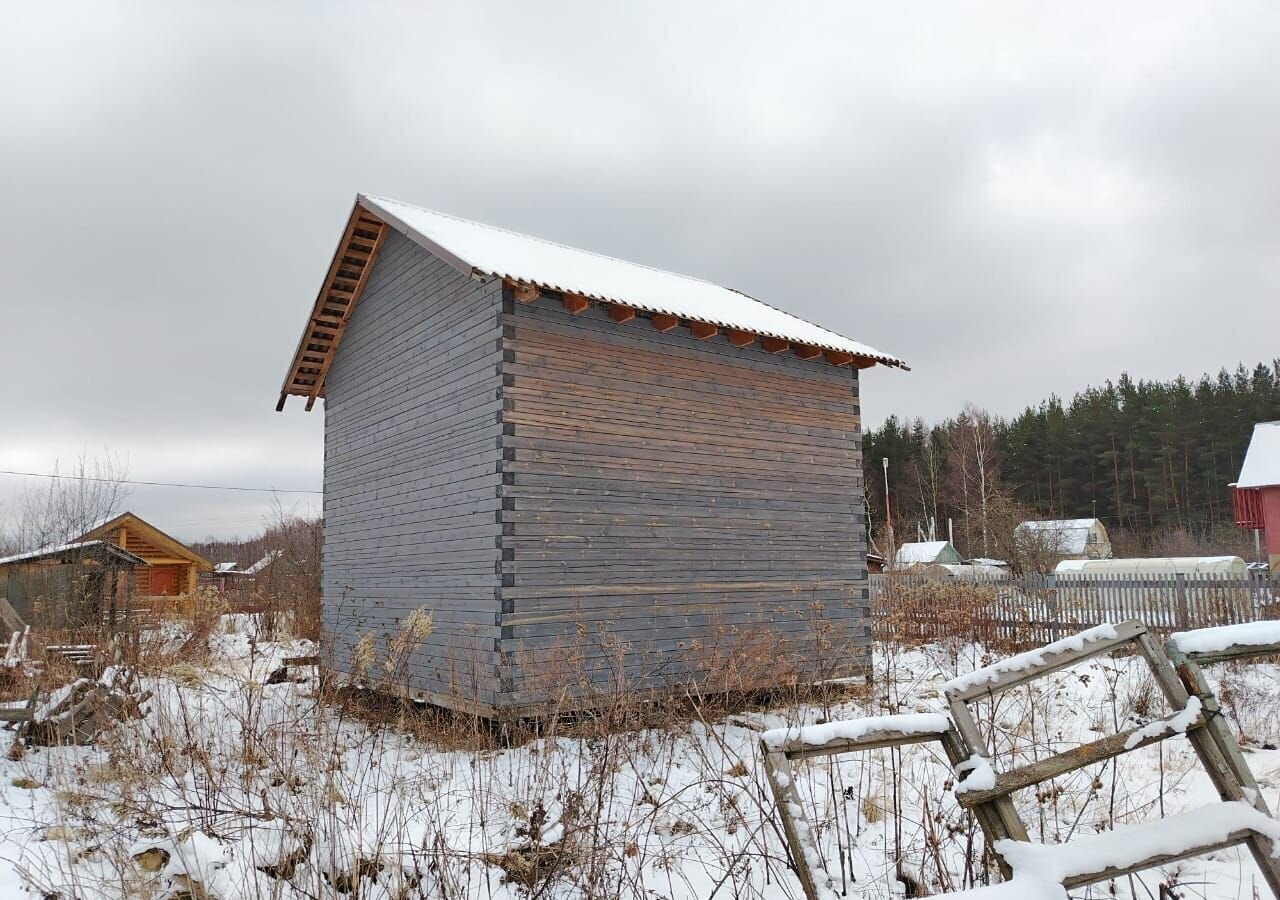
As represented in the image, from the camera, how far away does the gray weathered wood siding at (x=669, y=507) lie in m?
9.77

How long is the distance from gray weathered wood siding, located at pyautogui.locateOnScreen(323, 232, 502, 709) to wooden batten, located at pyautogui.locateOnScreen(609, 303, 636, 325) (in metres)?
1.51

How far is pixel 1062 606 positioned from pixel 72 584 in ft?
65.3

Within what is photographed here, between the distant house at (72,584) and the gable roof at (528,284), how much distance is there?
643 cm

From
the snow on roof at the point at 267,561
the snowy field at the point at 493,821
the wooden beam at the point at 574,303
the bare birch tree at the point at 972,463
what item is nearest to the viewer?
the snowy field at the point at 493,821

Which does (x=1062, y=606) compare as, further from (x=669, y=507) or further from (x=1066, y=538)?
(x=1066, y=538)

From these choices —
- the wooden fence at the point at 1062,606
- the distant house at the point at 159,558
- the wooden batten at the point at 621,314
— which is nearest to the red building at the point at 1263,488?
the wooden fence at the point at 1062,606

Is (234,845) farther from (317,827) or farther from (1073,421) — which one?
(1073,421)

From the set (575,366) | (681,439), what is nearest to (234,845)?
(575,366)

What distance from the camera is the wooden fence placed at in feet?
49.1

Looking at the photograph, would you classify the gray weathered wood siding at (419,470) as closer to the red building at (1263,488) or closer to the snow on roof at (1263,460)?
the red building at (1263,488)

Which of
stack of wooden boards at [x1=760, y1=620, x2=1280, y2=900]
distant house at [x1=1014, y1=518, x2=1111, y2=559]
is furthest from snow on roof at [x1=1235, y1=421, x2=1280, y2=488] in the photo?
stack of wooden boards at [x1=760, y1=620, x2=1280, y2=900]

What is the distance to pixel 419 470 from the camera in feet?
37.5

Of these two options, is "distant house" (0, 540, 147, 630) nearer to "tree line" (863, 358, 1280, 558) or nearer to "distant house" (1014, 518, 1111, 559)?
"distant house" (1014, 518, 1111, 559)

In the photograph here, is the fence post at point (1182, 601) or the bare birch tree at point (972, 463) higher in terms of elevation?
the bare birch tree at point (972, 463)
